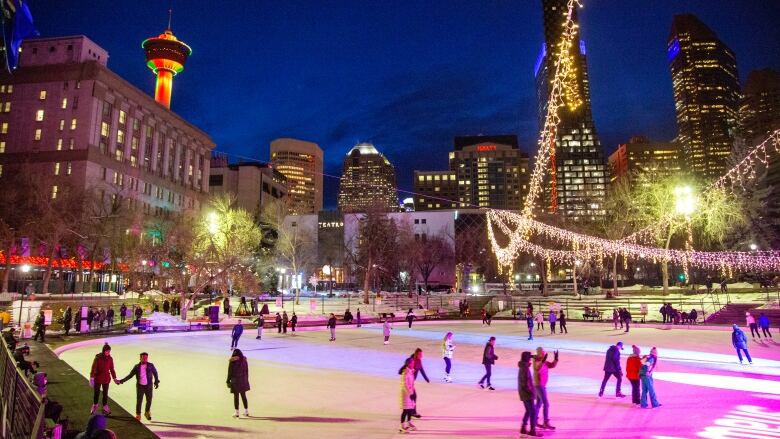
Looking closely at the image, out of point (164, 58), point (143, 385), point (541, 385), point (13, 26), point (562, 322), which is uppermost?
point (164, 58)

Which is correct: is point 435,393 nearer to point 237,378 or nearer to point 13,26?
point 237,378

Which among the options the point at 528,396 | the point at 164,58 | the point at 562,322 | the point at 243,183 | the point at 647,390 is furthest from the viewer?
the point at 243,183

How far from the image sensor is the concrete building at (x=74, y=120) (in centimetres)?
6756

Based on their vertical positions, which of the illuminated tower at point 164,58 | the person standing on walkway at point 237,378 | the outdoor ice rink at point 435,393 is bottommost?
the outdoor ice rink at point 435,393

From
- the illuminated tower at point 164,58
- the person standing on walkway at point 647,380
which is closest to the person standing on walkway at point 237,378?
the person standing on walkway at point 647,380

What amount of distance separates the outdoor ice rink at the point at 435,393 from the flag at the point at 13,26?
21.8 ft

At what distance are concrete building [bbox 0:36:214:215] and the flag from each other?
65105mm

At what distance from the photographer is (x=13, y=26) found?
22.8ft

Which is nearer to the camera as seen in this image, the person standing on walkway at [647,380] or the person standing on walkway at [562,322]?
the person standing on walkway at [647,380]

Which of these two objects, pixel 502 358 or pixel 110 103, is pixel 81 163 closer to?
pixel 110 103

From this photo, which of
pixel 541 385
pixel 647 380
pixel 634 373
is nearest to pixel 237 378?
pixel 541 385

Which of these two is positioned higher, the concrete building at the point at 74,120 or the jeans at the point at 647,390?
the concrete building at the point at 74,120

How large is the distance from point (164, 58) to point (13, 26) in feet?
384

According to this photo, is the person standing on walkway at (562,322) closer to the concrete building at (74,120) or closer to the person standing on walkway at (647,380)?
the person standing on walkway at (647,380)
